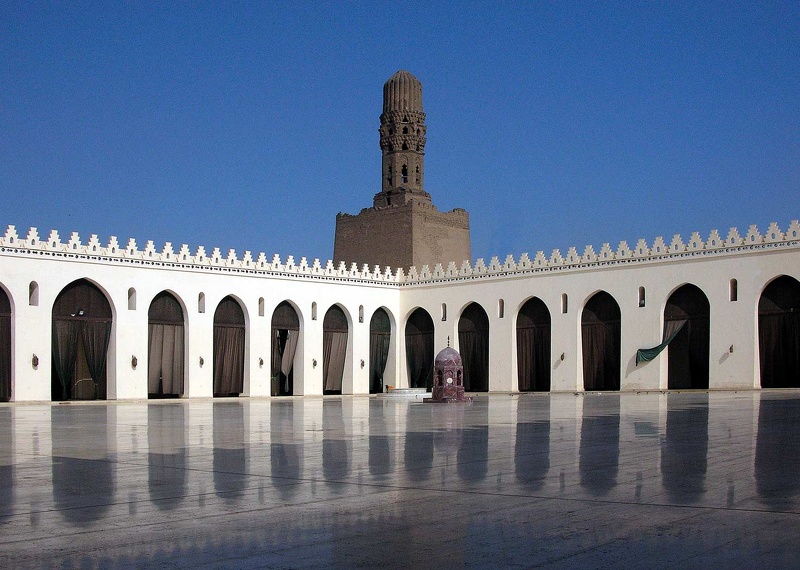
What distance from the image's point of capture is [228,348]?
31844 millimetres

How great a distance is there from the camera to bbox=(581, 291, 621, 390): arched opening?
30.8 meters

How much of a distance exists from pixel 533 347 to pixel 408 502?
28.1 m

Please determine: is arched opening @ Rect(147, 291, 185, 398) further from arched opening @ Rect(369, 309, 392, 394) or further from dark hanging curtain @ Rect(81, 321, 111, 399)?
arched opening @ Rect(369, 309, 392, 394)

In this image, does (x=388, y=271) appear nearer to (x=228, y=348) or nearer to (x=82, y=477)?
(x=228, y=348)

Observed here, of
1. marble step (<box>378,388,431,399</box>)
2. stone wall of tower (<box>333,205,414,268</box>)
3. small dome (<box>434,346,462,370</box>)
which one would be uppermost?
stone wall of tower (<box>333,205,414,268</box>)

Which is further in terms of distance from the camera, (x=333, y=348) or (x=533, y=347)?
(x=333, y=348)

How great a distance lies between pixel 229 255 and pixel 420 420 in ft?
63.4

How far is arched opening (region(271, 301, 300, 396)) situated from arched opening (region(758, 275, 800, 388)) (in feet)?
50.9

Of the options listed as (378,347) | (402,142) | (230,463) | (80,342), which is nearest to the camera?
→ (230,463)

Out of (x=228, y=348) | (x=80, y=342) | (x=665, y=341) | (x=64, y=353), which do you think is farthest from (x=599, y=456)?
(x=228, y=348)

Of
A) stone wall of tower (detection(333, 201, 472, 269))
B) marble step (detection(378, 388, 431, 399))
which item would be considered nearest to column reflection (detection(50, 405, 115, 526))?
marble step (detection(378, 388, 431, 399))

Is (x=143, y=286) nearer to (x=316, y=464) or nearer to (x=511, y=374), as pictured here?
(x=511, y=374)

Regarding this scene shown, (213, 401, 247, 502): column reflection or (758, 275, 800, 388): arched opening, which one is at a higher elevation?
(758, 275, 800, 388): arched opening

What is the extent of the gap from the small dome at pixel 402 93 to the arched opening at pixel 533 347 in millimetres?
13990
